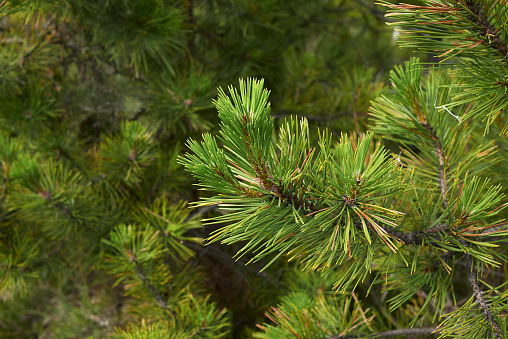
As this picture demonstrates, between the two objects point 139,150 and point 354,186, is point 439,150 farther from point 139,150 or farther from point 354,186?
point 139,150

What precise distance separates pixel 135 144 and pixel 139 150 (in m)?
0.02

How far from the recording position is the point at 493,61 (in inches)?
18.8

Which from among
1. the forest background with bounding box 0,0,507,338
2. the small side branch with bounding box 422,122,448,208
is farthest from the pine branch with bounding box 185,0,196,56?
the small side branch with bounding box 422,122,448,208

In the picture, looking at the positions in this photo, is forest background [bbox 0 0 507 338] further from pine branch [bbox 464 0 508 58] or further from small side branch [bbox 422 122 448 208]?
pine branch [bbox 464 0 508 58]

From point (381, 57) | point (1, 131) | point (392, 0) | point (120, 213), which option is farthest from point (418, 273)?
point (381, 57)

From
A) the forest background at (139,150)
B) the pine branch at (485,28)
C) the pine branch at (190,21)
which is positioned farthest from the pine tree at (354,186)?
the pine branch at (190,21)

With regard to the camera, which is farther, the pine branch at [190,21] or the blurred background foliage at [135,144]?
the pine branch at [190,21]

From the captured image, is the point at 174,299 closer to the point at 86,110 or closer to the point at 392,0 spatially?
the point at 86,110

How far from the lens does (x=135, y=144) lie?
873 mm

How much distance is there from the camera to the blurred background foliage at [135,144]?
86 centimetres

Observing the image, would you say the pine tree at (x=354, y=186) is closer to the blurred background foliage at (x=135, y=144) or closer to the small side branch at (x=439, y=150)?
the small side branch at (x=439, y=150)

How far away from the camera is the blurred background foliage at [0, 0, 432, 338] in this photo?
86 centimetres

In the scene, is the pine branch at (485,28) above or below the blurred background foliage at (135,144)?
above

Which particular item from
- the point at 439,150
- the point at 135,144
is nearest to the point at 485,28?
the point at 439,150
